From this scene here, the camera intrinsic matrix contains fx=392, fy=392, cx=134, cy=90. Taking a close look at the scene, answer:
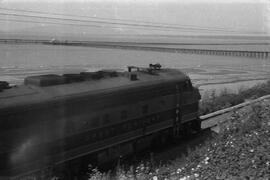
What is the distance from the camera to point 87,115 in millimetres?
13500

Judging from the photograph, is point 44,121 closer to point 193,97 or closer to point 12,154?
point 12,154

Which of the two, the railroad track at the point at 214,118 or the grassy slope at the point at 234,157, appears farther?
the railroad track at the point at 214,118

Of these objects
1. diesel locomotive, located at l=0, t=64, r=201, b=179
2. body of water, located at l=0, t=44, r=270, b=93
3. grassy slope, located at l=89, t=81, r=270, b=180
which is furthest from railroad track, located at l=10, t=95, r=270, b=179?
body of water, located at l=0, t=44, r=270, b=93

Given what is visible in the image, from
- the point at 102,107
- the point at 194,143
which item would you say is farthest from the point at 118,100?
the point at 194,143

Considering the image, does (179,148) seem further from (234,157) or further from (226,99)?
(226,99)

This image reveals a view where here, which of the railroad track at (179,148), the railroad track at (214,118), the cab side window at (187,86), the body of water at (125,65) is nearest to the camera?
the railroad track at (179,148)

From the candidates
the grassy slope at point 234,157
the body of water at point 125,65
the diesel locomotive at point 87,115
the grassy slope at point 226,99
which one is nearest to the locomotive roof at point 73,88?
the diesel locomotive at point 87,115

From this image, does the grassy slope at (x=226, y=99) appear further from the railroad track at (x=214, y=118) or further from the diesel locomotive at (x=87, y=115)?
the diesel locomotive at (x=87, y=115)

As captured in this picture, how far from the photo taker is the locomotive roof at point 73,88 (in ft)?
37.4

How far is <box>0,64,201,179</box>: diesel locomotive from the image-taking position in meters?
11.3

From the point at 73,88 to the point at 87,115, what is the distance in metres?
1.05

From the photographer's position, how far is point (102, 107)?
1419 centimetres

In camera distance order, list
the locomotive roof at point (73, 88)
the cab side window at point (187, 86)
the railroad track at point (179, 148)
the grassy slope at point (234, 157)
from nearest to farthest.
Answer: the grassy slope at point (234, 157)
the locomotive roof at point (73, 88)
the railroad track at point (179, 148)
the cab side window at point (187, 86)

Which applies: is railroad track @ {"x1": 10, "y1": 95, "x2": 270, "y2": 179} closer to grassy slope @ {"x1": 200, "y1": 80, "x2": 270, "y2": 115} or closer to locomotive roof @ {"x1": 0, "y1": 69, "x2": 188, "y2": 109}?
locomotive roof @ {"x1": 0, "y1": 69, "x2": 188, "y2": 109}
